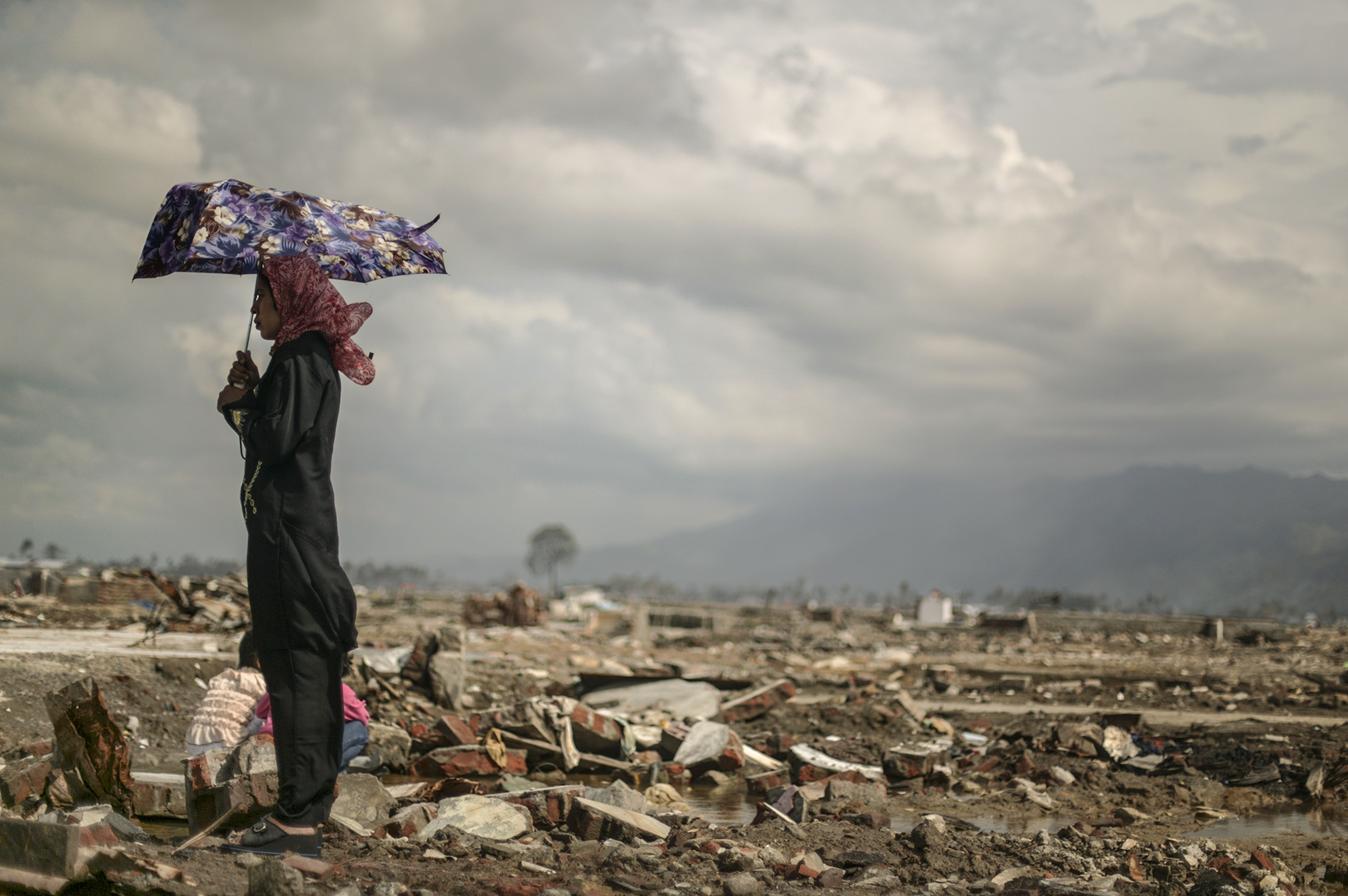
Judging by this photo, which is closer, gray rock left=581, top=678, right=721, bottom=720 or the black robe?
the black robe

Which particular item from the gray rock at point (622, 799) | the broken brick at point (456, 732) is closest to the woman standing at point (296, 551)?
the gray rock at point (622, 799)

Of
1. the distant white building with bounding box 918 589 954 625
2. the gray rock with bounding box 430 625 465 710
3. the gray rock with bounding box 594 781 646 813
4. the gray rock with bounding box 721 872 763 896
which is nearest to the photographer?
the gray rock with bounding box 721 872 763 896

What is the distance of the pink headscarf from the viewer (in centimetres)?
365

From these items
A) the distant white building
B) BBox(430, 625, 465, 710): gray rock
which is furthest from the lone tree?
BBox(430, 625, 465, 710): gray rock

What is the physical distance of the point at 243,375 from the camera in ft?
11.9

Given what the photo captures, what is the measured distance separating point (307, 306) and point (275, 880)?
2059mm

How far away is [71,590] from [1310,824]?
1949cm

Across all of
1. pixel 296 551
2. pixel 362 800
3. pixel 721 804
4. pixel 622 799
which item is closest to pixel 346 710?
pixel 362 800

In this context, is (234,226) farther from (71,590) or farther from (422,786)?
(71,590)

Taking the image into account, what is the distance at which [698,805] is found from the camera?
673 centimetres

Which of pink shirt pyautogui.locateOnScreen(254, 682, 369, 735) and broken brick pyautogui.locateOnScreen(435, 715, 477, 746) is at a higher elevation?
pink shirt pyautogui.locateOnScreen(254, 682, 369, 735)

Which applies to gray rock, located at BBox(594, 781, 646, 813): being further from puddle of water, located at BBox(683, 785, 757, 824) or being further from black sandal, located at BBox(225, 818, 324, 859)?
black sandal, located at BBox(225, 818, 324, 859)

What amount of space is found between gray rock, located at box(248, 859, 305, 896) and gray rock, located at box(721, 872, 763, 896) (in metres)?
1.53

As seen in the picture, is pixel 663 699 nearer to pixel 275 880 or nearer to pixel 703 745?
pixel 703 745
